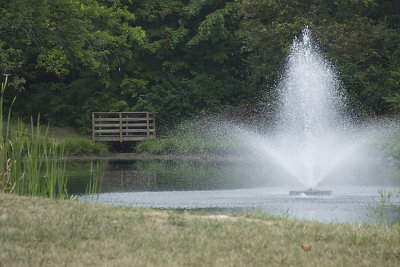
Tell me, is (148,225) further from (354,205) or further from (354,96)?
(354,96)

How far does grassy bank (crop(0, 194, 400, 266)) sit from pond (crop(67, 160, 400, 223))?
1.82 m

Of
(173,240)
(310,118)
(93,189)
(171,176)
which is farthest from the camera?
(310,118)

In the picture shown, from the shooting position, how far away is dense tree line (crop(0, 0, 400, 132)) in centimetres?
2680

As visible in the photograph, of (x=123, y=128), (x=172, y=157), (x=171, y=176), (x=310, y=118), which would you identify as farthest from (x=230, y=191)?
(x=123, y=128)

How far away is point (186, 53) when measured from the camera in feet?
115

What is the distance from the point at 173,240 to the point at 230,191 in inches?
323

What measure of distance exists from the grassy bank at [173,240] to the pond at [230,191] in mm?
1815

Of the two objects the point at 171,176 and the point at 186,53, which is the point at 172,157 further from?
the point at 186,53

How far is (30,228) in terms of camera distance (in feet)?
23.0

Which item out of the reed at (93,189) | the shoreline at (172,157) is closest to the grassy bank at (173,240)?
the reed at (93,189)

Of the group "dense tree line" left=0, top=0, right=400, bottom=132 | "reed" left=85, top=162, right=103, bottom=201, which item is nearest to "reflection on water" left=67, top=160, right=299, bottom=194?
"reed" left=85, top=162, right=103, bottom=201

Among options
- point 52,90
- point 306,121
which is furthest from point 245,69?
point 52,90

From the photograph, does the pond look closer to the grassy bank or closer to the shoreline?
the grassy bank

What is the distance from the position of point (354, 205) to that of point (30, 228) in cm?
730
